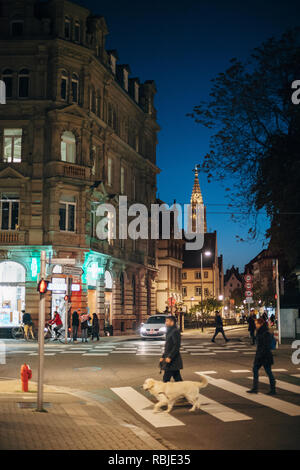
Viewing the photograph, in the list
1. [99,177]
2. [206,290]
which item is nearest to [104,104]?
[99,177]

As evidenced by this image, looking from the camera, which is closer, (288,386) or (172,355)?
(172,355)

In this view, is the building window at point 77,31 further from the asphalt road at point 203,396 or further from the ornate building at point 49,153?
the asphalt road at point 203,396

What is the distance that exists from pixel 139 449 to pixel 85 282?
99.1 feet

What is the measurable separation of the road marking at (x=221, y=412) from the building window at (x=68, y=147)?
27467 mm

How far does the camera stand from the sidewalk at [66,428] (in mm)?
7348

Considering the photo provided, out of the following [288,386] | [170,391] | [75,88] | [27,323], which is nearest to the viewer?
[170,391]

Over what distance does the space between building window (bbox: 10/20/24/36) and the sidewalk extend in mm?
30606

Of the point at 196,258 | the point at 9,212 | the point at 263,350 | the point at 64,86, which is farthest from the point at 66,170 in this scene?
the point at 196,258

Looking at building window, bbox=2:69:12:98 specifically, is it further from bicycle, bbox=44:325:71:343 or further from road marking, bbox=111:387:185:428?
road marking, bbox=111:387:185:428

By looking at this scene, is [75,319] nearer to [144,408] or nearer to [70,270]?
[70,270]

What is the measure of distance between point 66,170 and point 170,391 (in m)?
27.4

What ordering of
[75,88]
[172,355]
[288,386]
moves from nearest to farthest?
[172,355] < [288,386] < [75,88]

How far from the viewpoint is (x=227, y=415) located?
33.1ft

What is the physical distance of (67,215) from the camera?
1439 inches
